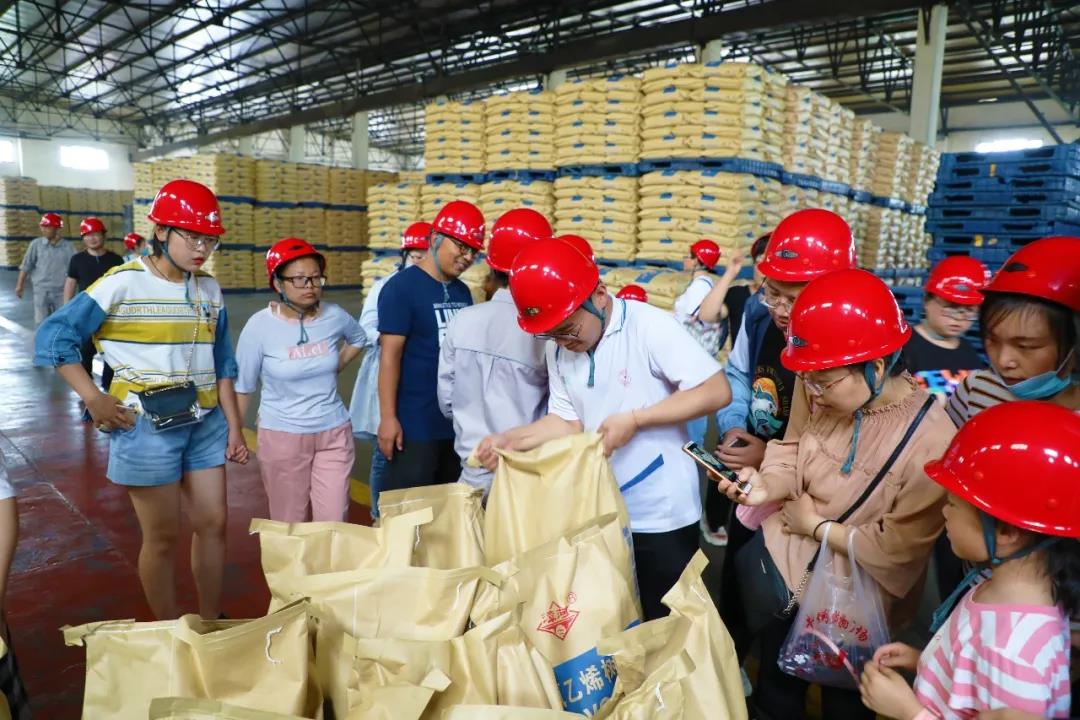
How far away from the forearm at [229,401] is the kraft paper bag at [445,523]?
153cm

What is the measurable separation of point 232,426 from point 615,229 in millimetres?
5150

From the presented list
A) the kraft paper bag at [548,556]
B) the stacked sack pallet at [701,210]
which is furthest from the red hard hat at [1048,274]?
the stacked sack pallet at [701,210]

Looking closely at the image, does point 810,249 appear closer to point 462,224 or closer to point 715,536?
point 462,224

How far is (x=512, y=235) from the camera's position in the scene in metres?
2.67

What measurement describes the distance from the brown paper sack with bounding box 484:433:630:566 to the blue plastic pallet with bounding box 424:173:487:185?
710 cm

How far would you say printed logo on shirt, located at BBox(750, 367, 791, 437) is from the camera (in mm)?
2406

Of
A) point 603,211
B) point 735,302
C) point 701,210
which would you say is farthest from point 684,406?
point 603,211

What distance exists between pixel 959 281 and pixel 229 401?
3.24 meters

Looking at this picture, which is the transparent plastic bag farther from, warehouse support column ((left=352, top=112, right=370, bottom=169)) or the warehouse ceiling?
warehouse support column ((left=352, top=112, right=370, bottom=169))

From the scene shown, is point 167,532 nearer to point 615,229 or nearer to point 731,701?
point 731,701

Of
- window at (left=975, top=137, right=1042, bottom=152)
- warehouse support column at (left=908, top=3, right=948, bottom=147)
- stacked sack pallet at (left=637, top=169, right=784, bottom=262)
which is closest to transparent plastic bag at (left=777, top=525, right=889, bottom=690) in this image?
stacked sack pallet at (left=637, top=169, right=784, bottom=262)

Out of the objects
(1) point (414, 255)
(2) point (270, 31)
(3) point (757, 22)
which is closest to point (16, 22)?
(2) point (270, 31)

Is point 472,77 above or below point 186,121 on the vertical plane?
below

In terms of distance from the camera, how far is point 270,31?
54.1ft
